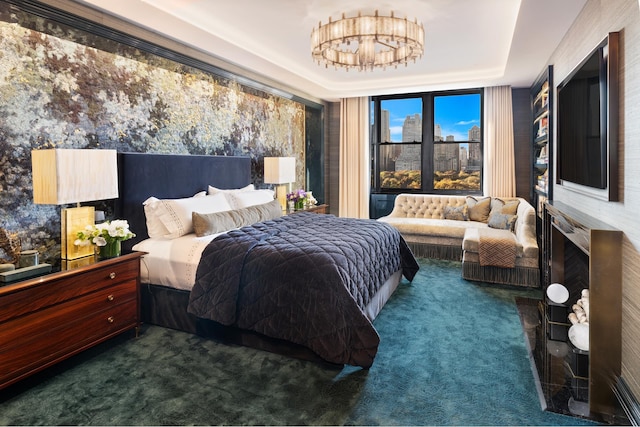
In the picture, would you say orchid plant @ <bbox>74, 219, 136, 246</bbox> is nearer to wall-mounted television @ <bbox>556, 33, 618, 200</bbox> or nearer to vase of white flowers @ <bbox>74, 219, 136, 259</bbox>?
vase of white flowers @ <bbox>74, 219, 136, 259</bbox>

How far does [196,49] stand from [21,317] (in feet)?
9.92

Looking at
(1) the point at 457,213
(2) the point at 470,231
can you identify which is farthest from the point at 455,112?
(2) the point at 470,231

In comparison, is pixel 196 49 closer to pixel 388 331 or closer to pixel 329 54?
pixel 329 54

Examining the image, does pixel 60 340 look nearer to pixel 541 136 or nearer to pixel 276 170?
pixel 276 170

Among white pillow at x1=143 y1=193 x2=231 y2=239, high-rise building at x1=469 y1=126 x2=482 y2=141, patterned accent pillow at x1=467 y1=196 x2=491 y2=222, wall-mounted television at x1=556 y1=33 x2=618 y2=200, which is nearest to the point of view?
wall-mounted television at x1=556 y1=33 x2=618 y2=200

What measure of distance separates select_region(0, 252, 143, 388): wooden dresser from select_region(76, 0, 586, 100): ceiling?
2.03 metres

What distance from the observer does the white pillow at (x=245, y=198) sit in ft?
14.1

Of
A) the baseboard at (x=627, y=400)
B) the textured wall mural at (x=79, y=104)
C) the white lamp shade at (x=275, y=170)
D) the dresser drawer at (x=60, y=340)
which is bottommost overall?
the baseboard at (x=627, y=400)

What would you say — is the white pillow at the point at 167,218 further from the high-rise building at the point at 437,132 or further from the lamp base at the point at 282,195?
the high-rise building at the point at 437,132

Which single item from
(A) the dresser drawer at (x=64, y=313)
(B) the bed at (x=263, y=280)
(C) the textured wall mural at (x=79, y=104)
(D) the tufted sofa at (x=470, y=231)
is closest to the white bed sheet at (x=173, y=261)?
(B) the bed at (x=263, y=280)

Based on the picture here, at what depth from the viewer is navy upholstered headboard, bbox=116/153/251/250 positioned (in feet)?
11.1

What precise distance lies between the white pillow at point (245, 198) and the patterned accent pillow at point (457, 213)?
2810 mm

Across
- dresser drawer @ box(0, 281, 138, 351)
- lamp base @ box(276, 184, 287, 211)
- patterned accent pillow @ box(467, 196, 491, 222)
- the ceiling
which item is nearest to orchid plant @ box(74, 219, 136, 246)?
dresser drawer @ box(0, 281, 138, 351)

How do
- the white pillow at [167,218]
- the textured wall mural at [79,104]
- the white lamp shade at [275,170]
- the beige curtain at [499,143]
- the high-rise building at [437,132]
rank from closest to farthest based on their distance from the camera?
1. the textured wall mural at [79,104]
2. the white pillow at [167,218]
3. the white lamp shade at [275,170]
4. the beige curtain at [499,143]
5. the high-rise building at [437,132]
